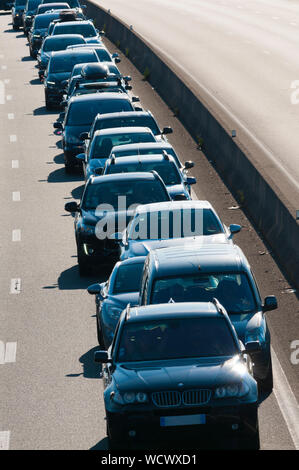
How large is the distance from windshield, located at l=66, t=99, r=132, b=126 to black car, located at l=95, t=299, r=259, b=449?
62.0 ft

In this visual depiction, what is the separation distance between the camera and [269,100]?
3859 centimetres

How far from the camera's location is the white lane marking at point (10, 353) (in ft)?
51.4

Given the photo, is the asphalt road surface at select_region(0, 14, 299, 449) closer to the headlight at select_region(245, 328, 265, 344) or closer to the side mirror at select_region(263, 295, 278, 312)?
the headlight at select_region(245, 328, 265, 344)

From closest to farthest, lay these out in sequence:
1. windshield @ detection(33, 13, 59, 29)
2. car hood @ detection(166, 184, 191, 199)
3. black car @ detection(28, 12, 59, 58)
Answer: car hood @ detection(166, 184, 191, 199)
black car @ detection(28, 12, 59, 58)
windshield @ detection(33, 13, 59, 29)

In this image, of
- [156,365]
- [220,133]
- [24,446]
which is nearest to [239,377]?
[156,365]

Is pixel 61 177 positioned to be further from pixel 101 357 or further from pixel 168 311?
pixel 101 357

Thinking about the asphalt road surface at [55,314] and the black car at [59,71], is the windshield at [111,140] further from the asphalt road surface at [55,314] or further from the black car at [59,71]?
the black car at [59,71]

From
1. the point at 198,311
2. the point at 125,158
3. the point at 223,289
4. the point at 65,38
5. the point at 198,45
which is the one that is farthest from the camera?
the point at 198,45

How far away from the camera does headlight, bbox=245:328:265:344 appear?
43.3ft

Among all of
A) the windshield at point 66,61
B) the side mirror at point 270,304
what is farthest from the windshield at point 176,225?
the windshield at point 66,61

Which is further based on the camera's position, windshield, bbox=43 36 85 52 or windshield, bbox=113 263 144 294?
windshield, bbox=43 36 85 52

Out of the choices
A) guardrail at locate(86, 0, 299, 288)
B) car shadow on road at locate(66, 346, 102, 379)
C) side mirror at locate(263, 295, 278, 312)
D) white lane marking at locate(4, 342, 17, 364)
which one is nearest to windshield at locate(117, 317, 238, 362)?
side mirror at locate(263, 295, 278, 312)

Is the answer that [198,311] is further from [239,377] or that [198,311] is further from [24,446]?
[24,446]

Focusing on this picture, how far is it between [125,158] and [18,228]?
2697 millimetres
